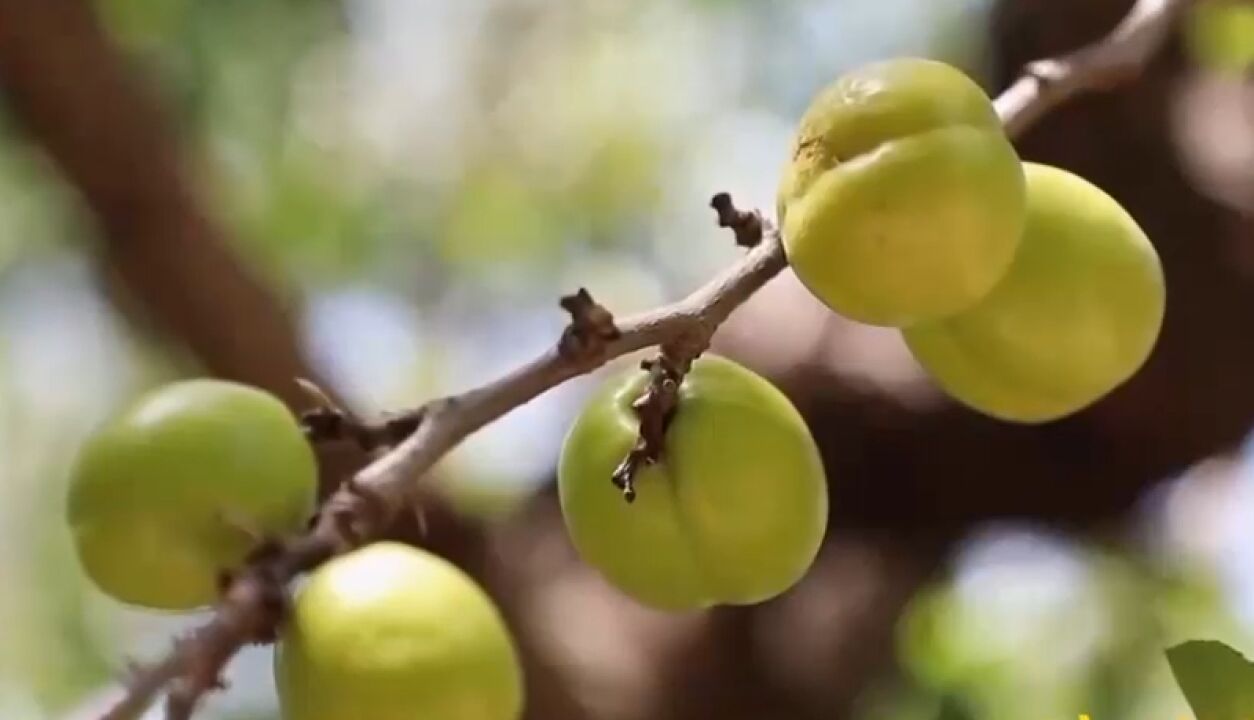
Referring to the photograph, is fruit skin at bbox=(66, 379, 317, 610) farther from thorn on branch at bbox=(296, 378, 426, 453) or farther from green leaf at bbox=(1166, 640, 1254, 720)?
green leaf at bbox=(1166, 640, 1254, 720)

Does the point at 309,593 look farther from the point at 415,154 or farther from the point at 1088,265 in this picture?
the point at 415,154

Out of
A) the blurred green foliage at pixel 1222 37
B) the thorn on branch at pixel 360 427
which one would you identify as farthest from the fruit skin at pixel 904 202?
the blurred green foliage at pixel 1222 37

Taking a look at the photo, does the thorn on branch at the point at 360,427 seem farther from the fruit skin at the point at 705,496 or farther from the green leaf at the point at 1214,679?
the green leaf at the point at 1214,679

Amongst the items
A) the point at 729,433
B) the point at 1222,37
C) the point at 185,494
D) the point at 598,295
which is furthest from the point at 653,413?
the point at 598,295

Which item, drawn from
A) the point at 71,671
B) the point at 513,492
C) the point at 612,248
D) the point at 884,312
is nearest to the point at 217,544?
the point at 884,312

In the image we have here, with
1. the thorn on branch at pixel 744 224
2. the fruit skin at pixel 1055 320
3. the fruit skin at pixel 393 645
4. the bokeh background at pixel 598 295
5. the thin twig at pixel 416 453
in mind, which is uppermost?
the thin twig at pixel 416 453

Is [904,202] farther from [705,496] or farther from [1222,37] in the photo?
[1222,37]

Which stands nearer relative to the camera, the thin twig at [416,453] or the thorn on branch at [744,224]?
the thin twig at [416,453]
